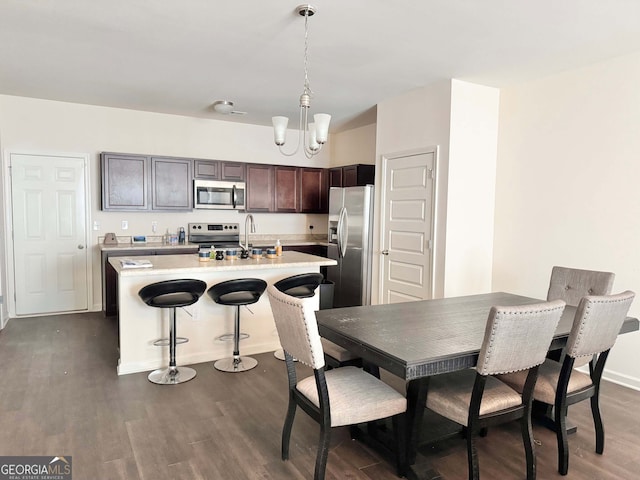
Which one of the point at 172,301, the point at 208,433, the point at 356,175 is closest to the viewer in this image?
the point at 208,433

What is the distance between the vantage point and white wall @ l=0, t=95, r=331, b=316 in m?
5.26

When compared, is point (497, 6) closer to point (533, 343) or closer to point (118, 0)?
point (533, 343)

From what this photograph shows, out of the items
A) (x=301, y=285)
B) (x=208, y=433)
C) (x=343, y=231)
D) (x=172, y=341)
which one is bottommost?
(x=208, y=433)

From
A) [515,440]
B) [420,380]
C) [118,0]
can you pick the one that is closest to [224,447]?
[420,380]

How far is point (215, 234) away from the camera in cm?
627

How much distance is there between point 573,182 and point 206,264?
11.1 ft

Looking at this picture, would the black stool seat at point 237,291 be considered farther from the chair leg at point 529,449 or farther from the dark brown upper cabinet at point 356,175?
the dark brown upper cabinet at point 356,175

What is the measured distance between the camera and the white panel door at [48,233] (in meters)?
5.30

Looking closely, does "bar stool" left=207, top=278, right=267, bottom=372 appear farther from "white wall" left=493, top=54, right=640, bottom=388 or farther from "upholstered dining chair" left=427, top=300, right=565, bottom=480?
"white wall" left=493, top=54, right=640, bottom=388

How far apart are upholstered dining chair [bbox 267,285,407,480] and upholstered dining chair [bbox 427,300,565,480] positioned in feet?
0.85

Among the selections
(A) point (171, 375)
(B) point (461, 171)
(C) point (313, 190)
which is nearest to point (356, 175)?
(C) point (313, 190)

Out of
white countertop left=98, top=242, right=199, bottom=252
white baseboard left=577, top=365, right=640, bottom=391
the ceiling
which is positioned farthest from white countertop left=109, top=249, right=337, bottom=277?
white baseboard left=577, top=365, right=640, bottom=391

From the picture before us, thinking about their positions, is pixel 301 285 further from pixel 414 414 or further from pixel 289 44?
pixel 289 44

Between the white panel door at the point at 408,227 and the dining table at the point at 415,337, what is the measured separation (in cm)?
173
